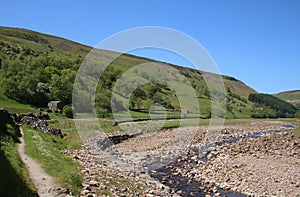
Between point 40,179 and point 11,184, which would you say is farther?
point 40,179

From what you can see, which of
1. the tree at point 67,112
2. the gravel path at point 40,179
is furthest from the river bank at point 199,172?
the tree at point 67,112

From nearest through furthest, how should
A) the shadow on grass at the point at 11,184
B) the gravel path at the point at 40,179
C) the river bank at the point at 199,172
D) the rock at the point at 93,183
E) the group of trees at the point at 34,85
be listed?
1. the shadow on grass at the point at 11,184
2. the gravel path at the point at 40,179
3. the rock at the point at 93,183
4. the river bank at the point at 199,172
5. the group of trees at the point at 34,85

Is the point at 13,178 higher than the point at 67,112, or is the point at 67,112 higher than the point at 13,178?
the point at 67,112

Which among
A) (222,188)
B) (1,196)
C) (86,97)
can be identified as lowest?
(222,188)

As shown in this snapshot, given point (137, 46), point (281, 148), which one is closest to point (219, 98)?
point (281, 148)

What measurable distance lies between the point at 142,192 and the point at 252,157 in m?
16.1

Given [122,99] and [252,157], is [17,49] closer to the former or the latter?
[122,99]

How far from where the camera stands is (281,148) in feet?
121

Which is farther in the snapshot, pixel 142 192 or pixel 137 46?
pixel 137 46

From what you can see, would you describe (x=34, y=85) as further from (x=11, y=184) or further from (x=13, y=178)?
(x=11, y=184)

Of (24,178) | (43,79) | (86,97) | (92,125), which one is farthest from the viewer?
(43,79)

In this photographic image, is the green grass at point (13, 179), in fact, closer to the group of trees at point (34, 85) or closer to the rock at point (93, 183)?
the rock at point (93, 183)

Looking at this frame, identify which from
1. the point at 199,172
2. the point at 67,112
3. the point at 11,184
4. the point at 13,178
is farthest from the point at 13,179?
the point at 67,112

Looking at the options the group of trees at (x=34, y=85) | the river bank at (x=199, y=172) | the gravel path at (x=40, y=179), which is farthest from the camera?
the group of trees at (x=34, y=85)
